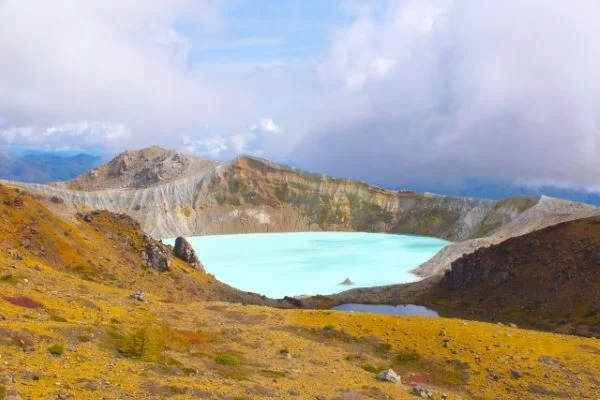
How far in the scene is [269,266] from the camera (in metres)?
140

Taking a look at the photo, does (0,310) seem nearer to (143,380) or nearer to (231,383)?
(143,380)

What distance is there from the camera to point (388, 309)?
94.2 m

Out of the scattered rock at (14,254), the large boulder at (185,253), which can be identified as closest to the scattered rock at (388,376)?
the scattered rock at (14,254)

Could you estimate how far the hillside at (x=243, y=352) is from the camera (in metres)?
23.1

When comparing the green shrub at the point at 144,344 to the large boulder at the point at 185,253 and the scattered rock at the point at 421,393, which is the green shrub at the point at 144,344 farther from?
the large boulder at the point at 185,253

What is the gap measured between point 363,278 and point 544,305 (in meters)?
48.0

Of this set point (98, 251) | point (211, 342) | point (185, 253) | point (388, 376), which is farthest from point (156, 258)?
point (388, 376)

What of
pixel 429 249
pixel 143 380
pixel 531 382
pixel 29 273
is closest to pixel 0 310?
pixel 143 380

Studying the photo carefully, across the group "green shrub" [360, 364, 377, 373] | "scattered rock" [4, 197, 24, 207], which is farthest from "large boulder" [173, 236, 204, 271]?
"green shrub" [360, 364, 377, 373]

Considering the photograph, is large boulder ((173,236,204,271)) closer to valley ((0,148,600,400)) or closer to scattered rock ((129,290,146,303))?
valley ((0,148,600,400))

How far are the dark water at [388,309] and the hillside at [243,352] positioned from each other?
4545 cm

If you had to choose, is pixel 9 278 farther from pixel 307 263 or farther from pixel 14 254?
pixel 307 263

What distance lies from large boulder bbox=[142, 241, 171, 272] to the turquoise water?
30969 millimetres

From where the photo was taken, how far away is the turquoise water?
11775cm
